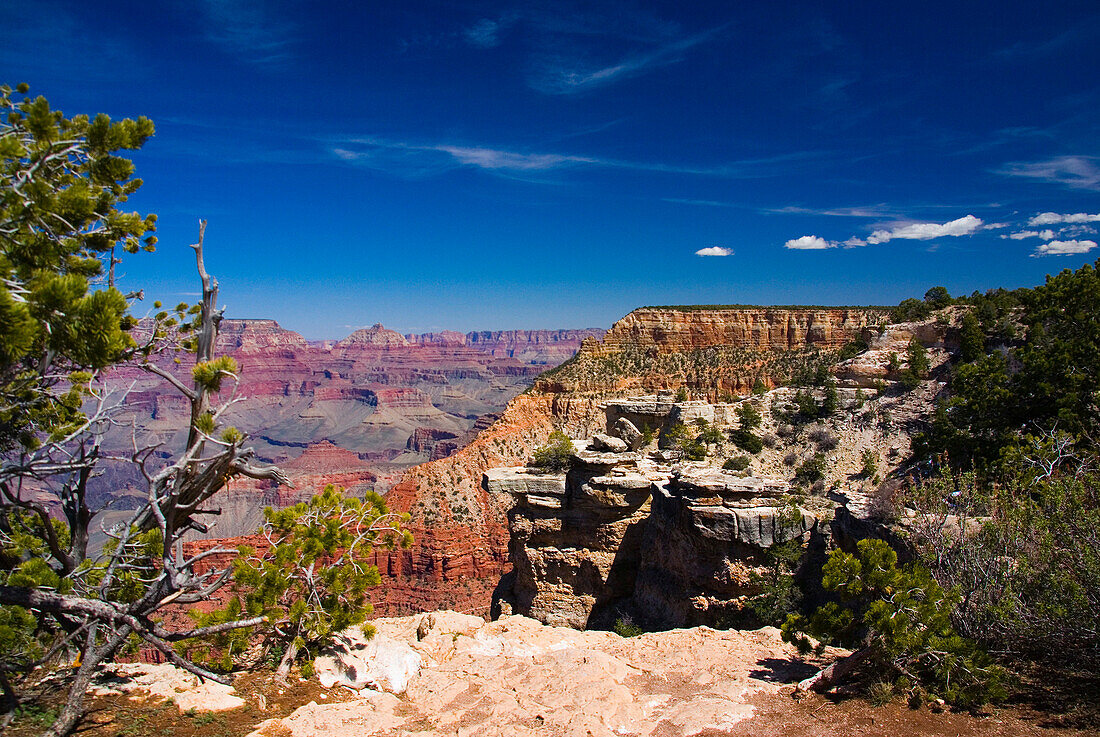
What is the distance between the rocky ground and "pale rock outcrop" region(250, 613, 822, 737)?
4 centimetres

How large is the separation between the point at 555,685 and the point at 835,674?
17.7 ft

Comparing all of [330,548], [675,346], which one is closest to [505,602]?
[330,548]

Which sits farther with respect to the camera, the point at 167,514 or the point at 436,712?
the point at 436,712

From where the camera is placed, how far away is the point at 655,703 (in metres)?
11.7

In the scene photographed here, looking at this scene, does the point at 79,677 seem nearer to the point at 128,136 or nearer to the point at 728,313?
the point at 128,136

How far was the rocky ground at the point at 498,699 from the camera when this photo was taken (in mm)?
8242

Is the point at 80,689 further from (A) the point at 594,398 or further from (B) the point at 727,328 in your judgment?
(B) the point at 727,328

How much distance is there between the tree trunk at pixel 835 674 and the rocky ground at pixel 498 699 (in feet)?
0.98

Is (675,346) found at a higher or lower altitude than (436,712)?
higher

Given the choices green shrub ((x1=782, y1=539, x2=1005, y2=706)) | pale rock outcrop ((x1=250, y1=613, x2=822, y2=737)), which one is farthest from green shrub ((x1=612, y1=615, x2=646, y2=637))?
green shrub ((x1=782, y1=539, x2=1005, y2=706))

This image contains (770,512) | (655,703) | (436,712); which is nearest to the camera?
(436,712)

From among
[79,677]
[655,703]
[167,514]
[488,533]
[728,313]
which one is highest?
[728,313]

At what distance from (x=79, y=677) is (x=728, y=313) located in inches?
2691

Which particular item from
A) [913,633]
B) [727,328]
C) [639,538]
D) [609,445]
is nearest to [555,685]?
[913,633]
